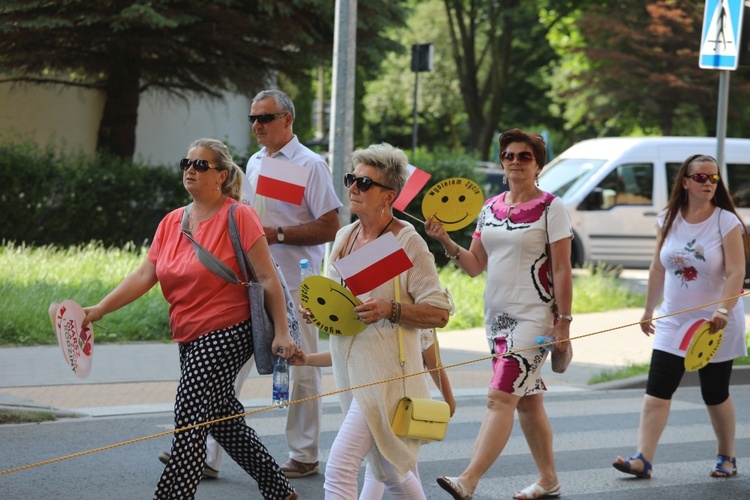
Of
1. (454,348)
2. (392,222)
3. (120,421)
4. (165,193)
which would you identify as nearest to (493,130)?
(165,193)

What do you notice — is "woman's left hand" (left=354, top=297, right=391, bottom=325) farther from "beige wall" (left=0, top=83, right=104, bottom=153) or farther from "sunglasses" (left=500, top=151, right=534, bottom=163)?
"beige wall" (left=0, top=83, right=104, bottom=153)

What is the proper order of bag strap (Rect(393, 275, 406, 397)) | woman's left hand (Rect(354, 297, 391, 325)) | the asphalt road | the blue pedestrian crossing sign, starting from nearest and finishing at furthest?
woman's left hand (Rect(354, 297, 391, 325)) → bag strap (Rect(393, 275, 406, 397)) → the asphalt road → the blue pedestrian crossing sign

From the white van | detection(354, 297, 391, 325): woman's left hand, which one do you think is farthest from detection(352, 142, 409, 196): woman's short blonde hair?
the white van

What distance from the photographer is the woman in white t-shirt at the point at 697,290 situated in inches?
257

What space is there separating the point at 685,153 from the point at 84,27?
9372mm

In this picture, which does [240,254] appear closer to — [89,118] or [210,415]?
[210,415]

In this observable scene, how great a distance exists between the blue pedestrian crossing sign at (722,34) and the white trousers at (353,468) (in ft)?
21.3

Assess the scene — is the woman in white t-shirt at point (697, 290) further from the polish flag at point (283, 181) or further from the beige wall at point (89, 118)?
the beige wall at point (89, 118)

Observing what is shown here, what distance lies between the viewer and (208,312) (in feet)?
16.4

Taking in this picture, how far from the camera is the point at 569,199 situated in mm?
18297

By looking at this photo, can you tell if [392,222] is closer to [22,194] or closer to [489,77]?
[22,194]

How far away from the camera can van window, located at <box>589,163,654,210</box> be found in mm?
18359

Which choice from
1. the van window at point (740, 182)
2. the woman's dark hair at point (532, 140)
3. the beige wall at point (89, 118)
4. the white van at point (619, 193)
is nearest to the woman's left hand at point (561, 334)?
the woman's dark hair at point (532, 140)

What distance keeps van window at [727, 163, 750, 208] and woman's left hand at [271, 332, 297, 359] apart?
1534cm
